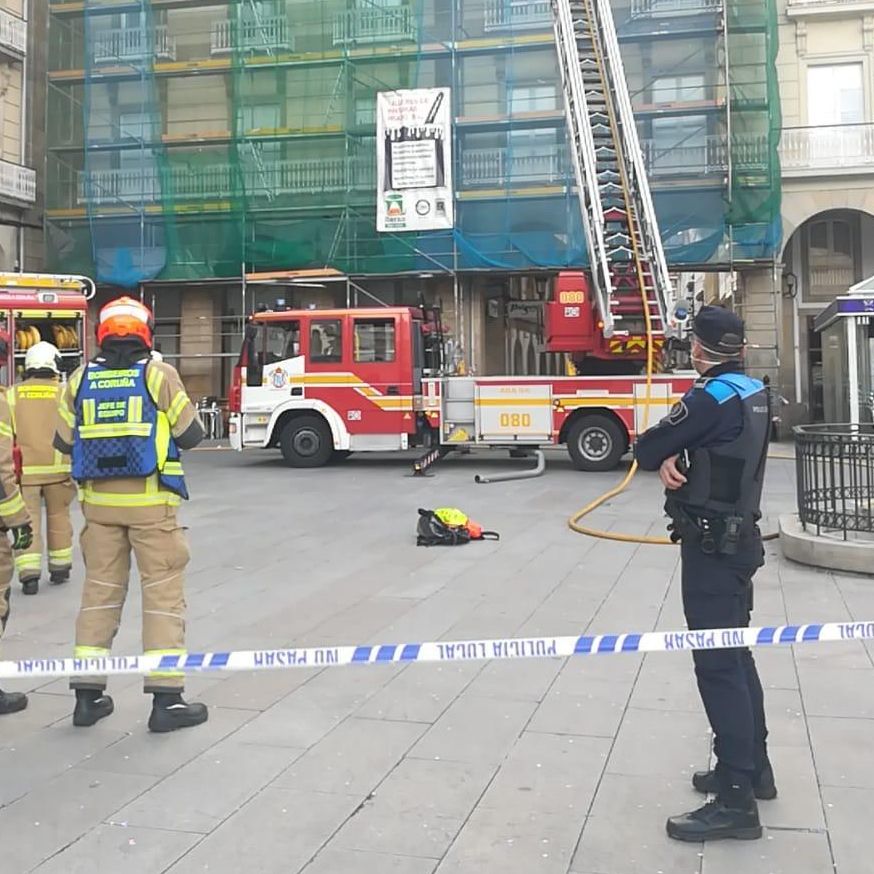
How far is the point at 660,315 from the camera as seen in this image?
583 inches

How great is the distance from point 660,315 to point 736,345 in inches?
470

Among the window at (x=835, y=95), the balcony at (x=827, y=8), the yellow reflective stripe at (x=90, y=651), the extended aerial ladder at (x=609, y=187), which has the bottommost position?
the yellow reflective stripe at (x=90, y=651)

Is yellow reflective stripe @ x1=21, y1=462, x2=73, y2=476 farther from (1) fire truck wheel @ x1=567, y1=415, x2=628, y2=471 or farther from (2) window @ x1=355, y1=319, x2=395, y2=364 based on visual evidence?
(1) fire truck wheel @ x1=567, y1=415, x2=628, y2=471

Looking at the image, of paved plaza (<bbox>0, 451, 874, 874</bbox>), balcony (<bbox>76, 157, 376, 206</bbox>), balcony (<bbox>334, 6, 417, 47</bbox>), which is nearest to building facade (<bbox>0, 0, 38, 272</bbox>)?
balcony (<bbox>76, 157, 376, 206</bbox>)

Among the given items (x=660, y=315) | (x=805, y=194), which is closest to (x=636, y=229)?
(x=660, y=315)

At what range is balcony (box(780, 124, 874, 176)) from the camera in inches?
864

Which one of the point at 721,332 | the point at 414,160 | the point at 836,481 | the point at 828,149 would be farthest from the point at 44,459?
the point at 828,149

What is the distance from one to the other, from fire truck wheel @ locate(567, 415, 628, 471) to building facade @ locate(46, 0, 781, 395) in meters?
8.31

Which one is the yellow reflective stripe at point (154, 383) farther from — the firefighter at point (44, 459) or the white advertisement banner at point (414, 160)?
the white advertisement banner at point (414, 160)

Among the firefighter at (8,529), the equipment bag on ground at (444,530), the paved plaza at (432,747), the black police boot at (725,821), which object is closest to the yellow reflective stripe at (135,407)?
the firefighter at (8,529)

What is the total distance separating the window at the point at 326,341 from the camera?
50.4ft

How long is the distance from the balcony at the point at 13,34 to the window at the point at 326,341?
14.9 metres

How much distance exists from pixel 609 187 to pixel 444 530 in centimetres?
956

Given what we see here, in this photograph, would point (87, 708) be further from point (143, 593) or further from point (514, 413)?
point (514, 413)
